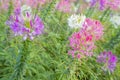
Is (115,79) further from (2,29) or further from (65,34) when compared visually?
(2,29)

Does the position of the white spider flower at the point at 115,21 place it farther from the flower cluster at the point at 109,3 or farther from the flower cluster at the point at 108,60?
the flower cluster at the point at 108,60

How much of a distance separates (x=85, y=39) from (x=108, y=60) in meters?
0.74

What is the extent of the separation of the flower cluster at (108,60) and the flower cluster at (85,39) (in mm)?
526

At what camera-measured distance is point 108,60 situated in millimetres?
3637

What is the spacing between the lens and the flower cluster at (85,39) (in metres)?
3.01

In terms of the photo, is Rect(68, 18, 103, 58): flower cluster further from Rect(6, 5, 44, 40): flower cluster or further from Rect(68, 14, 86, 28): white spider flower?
Rect(6, 5, 44, 40): flower cluster

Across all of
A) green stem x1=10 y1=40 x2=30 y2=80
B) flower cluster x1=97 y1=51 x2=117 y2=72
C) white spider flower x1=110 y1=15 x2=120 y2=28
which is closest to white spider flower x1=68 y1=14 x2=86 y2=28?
flower cluster x1=97 y1=51 x2=117 y2=72

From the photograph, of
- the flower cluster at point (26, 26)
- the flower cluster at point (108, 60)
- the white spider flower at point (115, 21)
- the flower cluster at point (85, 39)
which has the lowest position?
the flower cluster at point (108, 60)

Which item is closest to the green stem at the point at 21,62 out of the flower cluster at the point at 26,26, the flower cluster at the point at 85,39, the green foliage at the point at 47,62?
the green foliage at the point at 47,62

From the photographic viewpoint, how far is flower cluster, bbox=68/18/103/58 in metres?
3.01

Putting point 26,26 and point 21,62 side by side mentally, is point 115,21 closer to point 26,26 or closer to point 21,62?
point 21,62

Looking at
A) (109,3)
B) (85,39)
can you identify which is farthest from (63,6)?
(85,39)

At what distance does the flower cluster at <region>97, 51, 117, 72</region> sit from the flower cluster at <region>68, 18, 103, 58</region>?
0.53 meters

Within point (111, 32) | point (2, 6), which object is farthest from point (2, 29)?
point (111, 32)
